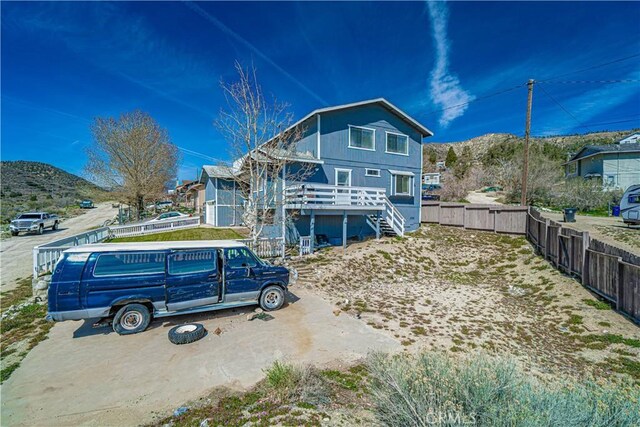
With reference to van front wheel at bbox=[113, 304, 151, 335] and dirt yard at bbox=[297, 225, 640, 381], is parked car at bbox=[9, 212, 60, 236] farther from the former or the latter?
van front wheel at bbox=[113, 304, 151, 335]

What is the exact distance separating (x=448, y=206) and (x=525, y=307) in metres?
13.5

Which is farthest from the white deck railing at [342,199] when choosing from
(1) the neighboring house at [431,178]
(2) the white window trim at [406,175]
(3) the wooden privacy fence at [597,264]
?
(1) the neighboring house at [431,178]

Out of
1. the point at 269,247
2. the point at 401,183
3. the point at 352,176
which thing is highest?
the point at 352,176

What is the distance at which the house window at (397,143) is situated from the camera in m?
19.9

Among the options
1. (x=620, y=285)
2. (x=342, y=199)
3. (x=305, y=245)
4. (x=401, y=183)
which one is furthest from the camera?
(x=401, y=183)

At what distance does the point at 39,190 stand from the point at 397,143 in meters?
71.9

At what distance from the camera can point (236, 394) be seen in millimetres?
4234

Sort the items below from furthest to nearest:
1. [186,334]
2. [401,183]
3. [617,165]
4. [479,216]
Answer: [617,165]
[401,183]
[479,216]
[186,334]

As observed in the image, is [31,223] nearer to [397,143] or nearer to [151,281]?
[151,281]

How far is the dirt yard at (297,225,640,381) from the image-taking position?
20.2 ft

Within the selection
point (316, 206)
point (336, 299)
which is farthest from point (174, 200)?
point (336, 299)

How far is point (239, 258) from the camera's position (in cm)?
743
